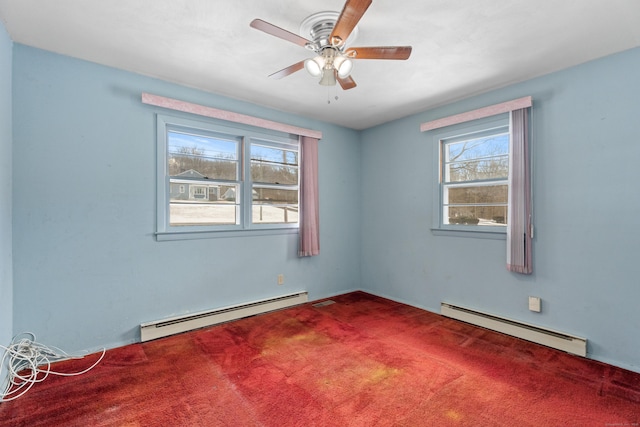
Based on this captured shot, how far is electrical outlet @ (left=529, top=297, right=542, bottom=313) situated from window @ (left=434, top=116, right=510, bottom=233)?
2.27 feet

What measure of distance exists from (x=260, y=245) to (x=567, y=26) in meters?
3.37

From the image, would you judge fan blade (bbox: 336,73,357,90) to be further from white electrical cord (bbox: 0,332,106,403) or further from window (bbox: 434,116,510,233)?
white electrical cord (bbox: 0,332,106,403)

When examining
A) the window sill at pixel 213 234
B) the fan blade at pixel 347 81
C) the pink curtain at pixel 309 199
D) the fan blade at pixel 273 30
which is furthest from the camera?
the pink curtain at pixel 309 199

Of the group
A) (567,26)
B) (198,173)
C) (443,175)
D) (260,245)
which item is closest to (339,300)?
(260,245)

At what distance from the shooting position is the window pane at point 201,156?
3039mm

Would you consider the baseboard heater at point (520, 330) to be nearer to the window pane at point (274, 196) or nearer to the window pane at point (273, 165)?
the window pane at point (274, 196)

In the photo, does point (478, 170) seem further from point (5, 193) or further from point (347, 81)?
point (5, 193)

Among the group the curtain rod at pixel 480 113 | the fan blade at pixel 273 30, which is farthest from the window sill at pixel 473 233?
the fan blade at pixel 273 30

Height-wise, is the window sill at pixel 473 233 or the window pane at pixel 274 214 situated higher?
the window pane at pixel 274 214

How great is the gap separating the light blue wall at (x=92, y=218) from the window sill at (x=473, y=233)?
2508mm

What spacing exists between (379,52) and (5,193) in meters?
2.81

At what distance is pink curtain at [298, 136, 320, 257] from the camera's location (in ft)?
12.7

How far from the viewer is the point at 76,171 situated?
8.14 feet

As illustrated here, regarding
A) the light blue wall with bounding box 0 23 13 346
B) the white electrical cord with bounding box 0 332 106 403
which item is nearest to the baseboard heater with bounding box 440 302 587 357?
the white electrical cord with bounding box 0 332 106 403
